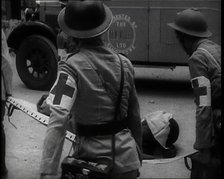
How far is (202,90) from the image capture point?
10.6 feet

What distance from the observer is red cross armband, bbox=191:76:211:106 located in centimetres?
323

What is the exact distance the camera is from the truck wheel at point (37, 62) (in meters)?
8.34

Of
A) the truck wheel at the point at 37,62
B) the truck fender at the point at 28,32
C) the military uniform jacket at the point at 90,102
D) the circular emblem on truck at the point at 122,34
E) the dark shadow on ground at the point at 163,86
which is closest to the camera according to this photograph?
the military uniform jacket at the point at 90,102

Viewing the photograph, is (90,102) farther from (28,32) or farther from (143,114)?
(28,32)

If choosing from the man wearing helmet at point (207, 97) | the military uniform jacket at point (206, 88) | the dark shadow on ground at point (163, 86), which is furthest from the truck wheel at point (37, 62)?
the military uniform jacket at point (206, 88)

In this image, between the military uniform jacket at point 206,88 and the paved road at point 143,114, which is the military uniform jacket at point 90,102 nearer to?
the military uniform jacket at point 206,88

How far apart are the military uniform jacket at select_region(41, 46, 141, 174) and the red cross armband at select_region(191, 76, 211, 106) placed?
2.52ft

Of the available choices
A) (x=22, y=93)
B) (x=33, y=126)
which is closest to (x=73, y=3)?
(x=33, y=126)

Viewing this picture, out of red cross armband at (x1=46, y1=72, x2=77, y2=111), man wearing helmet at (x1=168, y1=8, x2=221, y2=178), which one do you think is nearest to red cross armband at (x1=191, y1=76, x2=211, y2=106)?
man wearing helmet at (x1=168, y1=8, x2=221, y2=178)

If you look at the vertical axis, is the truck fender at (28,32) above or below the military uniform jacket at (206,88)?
below

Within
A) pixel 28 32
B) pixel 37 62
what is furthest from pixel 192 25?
pixel 28 32

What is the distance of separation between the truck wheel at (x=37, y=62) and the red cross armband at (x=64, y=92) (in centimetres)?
592

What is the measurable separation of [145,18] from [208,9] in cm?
98

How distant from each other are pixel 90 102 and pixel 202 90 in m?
1.03
